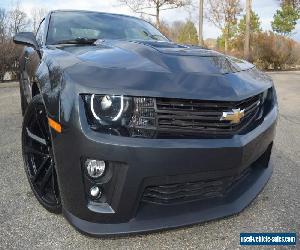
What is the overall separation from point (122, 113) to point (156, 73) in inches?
12.0

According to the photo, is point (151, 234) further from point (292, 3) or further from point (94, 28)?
point (292, 3)

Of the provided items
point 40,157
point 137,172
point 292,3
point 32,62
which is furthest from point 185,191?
point 292,3

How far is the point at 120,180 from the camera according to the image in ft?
6.71

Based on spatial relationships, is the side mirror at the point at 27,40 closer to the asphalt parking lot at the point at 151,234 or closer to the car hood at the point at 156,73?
the car hood at the point at 156,73

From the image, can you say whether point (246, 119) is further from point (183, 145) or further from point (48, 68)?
point (48, 68)

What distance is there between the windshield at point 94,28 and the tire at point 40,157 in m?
0.94

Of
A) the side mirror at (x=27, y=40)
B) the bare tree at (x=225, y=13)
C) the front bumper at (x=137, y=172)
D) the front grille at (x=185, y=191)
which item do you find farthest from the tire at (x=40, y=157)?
the bare tree at (x=225, y=13)

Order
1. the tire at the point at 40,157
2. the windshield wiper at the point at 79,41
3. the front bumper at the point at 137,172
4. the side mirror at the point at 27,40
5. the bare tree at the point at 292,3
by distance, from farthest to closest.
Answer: the bare tree at the point at 292,3 → the side mirror at the point at 27,40 → the windshield wiper at the point at 79,41 → the tire at the point at 40,157 → the front bumper at the point at 137,172

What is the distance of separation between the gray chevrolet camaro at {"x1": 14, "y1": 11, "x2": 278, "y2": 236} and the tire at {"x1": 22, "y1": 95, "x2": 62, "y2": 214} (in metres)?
0.05

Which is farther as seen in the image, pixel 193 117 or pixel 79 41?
pixel 79 41

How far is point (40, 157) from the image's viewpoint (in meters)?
2.81

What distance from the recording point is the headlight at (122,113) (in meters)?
2.05

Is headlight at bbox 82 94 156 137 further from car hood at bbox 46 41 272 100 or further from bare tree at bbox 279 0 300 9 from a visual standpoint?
bare tree at bbox 279 0 300 9

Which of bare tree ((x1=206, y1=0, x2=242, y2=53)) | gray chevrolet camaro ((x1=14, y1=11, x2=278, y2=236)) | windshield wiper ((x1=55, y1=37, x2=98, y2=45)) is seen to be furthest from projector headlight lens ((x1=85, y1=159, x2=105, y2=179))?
bare tree ((x1=206, y1=0, x2=242, y2=53))
